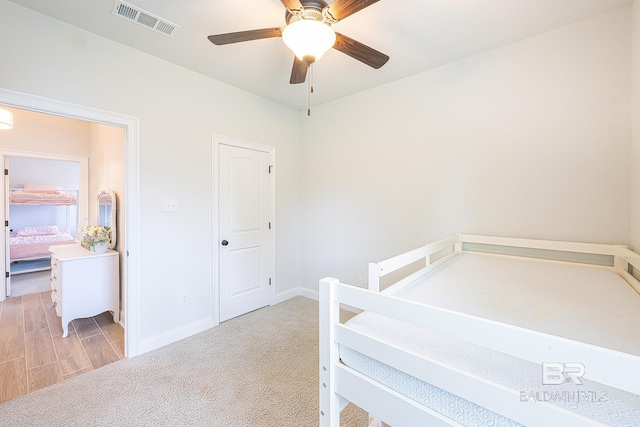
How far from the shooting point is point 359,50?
1.65 m

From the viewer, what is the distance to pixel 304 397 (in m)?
1.75

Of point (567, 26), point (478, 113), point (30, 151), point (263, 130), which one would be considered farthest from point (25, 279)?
point (567, 26)

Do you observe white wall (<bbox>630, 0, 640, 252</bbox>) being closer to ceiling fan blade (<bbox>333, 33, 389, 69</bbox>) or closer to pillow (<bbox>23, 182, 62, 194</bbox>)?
ceiling fan blade (<bbox>333, 33, 389, 69</bbox>)

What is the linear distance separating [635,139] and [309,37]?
2.13 meters

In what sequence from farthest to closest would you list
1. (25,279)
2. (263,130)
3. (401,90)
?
1. (25,279)
2. (263,130)
3. (401,90)

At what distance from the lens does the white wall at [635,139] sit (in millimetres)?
1623

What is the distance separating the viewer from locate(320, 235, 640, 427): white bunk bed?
0.60 meters

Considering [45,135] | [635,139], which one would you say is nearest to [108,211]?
[45,135]

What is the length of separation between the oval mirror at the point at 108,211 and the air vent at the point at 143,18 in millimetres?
1949

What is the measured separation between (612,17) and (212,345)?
3963 mm

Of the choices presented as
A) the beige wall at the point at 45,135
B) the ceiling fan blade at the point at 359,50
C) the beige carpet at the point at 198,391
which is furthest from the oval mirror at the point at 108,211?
the ceiling fan blade at the point at 359,50

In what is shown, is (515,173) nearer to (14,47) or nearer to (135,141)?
(135,141)

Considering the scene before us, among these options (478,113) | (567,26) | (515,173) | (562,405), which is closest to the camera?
(562,405)

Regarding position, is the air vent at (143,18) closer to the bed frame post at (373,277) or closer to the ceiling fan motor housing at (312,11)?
the ceiling fan motor housing at (312,11)
